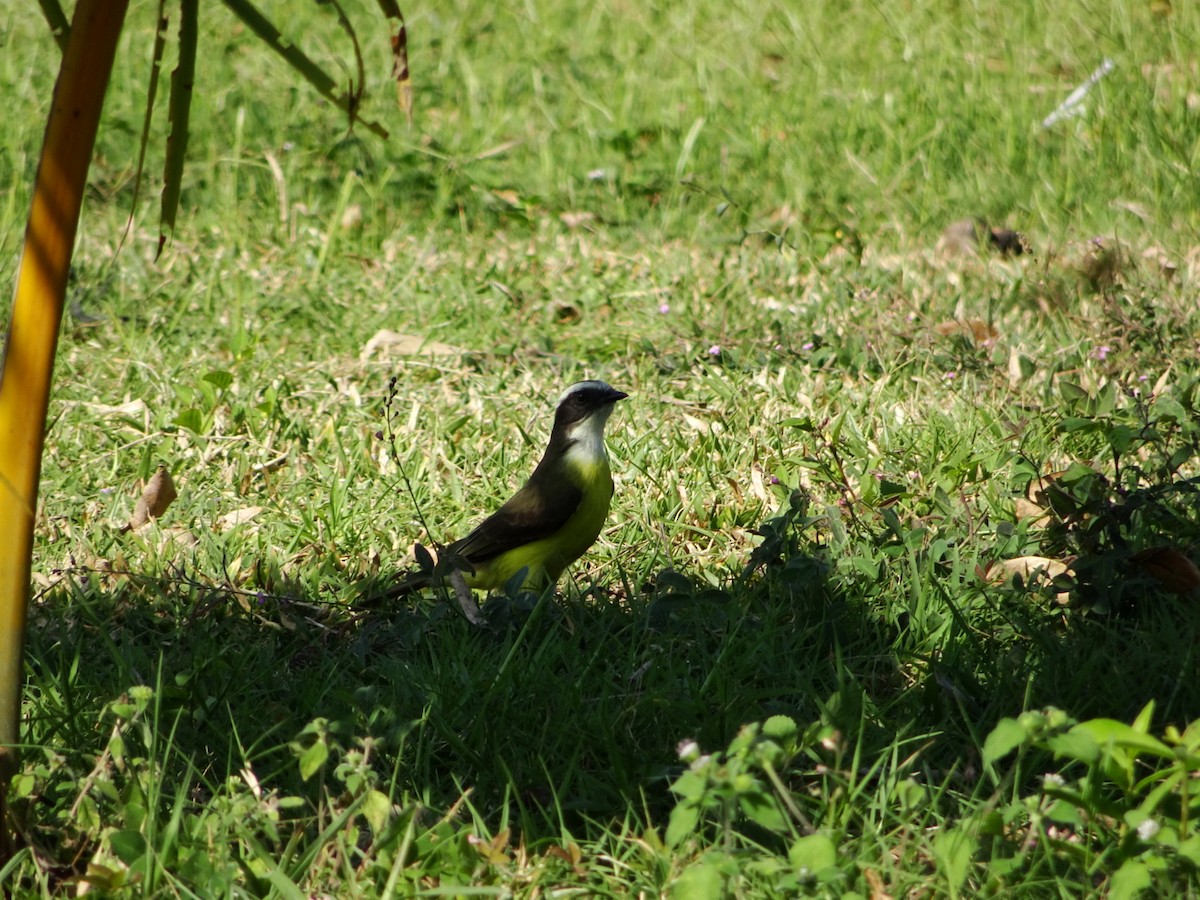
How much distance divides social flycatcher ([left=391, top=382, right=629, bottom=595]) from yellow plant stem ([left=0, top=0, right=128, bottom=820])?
175 centimetres

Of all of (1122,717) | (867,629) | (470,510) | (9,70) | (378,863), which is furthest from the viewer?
(9,70)

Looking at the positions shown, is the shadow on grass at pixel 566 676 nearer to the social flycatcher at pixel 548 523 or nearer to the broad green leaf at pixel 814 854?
the social flycatcher at pixel 548 523

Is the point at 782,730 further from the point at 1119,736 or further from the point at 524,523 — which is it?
the point at 524,523

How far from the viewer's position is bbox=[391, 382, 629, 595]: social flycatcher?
170 inches

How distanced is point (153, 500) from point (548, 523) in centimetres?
143

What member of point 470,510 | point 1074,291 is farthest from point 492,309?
point 1074,291

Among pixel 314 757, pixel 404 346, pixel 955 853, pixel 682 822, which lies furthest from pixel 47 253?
pixel 404 346

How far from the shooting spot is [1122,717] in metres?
3.38

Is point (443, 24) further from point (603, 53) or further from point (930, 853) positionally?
point (930, 853)

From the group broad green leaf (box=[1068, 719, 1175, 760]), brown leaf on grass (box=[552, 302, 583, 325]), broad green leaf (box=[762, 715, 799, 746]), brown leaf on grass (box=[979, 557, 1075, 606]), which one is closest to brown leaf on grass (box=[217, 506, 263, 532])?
brown leaf on grass (box=[552, 302, 583, 325])

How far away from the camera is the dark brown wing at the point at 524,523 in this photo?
4305 millimetres

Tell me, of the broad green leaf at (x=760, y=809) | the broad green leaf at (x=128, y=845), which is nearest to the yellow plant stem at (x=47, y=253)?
the broad green leaf at (x=128, y=845)

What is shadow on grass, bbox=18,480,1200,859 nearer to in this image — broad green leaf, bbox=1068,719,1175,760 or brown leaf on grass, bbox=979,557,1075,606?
brown leaf on grass, bbox=979,557,1075,606

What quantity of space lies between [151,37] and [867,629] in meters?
6.40
